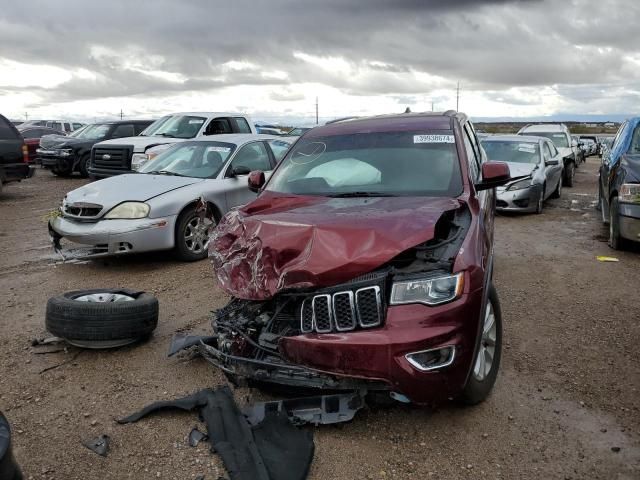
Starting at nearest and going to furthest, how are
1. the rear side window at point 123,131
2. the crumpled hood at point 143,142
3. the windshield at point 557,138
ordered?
1. the crumpled hood at point 143,142
2. the rear side window at point 123,131
3. the windshield at point 557,138

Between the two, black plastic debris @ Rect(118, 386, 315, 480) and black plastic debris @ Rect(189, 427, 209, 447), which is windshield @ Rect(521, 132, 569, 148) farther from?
black plastic debris @ Rect(189, 427, 209, 447)

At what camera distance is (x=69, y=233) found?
20.8ft

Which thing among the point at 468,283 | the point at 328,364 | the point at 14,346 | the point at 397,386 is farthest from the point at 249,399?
the point at 14,346

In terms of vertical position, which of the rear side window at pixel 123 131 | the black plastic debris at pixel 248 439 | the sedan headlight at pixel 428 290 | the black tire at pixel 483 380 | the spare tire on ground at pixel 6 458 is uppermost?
the rear side window at pixel 123 131

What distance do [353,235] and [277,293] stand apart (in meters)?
0.55

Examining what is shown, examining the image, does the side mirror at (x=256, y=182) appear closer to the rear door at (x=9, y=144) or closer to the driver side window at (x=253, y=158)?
the driver side window at (x=253, y=158)

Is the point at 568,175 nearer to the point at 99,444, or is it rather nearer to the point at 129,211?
the point at 129,211

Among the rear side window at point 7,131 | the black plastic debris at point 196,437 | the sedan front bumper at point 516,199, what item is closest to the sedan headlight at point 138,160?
the rear side window at point 7,131

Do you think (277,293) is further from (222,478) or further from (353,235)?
(222,478)

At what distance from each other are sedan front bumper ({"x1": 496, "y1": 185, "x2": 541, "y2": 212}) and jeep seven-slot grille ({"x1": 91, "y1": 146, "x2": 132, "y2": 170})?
312 inches

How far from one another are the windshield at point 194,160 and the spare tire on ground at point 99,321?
3.34m

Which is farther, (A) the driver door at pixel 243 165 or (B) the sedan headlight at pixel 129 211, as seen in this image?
(A) the driver door at pixel 243 165

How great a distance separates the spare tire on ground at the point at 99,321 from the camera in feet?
13.4

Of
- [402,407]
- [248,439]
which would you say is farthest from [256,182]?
[248,439]
